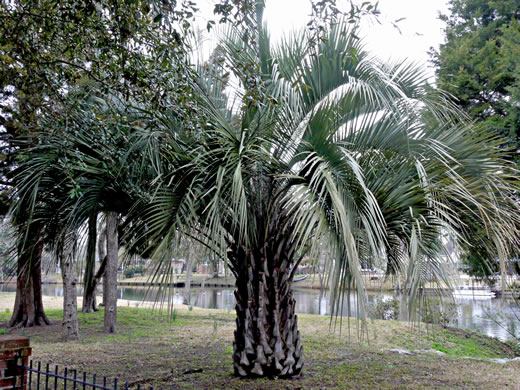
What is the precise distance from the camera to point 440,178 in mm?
5516

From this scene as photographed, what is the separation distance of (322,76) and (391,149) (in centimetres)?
124

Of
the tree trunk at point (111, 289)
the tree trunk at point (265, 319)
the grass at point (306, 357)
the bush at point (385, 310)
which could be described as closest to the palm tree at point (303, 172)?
the tree trunk at point (265, 319)

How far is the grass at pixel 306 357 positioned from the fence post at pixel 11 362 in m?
1.33

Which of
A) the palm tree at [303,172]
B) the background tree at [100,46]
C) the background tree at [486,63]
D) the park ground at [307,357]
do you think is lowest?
the park ground at [307,357]

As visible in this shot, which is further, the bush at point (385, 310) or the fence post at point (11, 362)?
the bush at point (385, 310)

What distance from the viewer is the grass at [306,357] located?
6059 mm

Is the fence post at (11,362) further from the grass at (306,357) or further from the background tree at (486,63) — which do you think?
the background tree at (486,63)

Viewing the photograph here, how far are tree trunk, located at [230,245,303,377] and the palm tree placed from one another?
0.01m

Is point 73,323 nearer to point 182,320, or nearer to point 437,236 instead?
point 182,320

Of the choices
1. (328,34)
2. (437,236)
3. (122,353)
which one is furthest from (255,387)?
(328,34)

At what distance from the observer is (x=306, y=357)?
7902 millimetres

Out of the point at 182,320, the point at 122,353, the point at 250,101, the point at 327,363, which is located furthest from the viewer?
the point at 182,320

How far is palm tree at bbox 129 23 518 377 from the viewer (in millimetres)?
4652

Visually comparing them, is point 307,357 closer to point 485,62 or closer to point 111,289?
point 111,289
